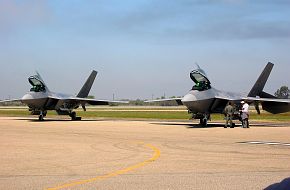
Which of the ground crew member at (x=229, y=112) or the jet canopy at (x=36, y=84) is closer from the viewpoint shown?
the ground crew member at (x=229, y=112)

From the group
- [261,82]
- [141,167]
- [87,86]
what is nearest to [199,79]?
[261,82]

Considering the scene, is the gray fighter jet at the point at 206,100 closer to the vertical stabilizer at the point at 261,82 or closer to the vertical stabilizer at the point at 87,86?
the vertical stabilizer at the point at 261,82

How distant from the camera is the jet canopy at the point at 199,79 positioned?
95.9ft

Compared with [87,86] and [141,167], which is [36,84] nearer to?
[87,86]

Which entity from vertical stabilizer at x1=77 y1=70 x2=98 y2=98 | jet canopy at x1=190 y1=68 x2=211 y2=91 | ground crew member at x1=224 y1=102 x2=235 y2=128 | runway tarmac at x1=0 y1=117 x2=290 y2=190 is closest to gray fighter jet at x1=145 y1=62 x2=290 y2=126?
jet canopy at x1=190 y1=68 x2=211 y2=91

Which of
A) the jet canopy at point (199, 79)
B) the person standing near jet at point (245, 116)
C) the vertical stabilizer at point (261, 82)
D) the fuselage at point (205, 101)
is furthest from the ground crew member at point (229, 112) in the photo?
the vertical stabilizer at point (261, 82)

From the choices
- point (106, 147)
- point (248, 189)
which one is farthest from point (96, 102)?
point (248, 189)

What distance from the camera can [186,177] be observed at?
8.23 metres

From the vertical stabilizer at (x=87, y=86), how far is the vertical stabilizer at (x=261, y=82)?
18.4m

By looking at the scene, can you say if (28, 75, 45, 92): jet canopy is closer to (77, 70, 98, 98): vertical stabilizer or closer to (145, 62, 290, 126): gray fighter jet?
(77, 70, 98, 98): vertical stabilizer

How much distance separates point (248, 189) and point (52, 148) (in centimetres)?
835

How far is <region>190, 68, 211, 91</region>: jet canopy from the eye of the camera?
29234mm

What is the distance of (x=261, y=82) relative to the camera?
34281mm

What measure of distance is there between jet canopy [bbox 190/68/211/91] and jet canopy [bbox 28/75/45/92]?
15154 millimetres
